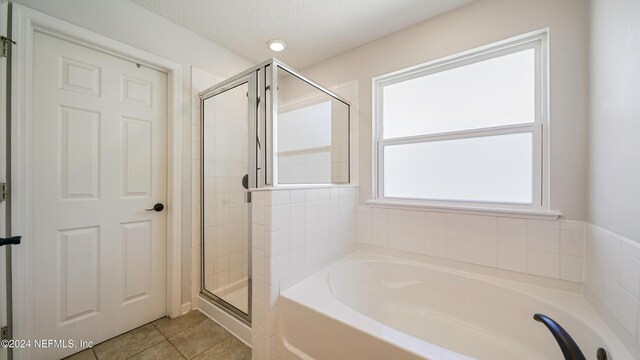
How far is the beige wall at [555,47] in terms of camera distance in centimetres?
123

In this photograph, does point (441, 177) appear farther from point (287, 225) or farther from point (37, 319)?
point (37, 319)

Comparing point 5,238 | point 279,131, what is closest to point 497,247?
point 279,131

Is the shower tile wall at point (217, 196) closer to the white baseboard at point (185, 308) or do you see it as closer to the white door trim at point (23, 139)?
the white baseboard at point (185, 308)

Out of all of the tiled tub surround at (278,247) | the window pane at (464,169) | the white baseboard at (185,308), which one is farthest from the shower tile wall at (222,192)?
the window pane at (464,169)

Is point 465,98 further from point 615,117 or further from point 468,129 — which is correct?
point 615,117

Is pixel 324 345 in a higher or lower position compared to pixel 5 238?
lower

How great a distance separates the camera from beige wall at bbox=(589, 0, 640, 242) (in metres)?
0.85

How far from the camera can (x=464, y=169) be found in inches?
64.1

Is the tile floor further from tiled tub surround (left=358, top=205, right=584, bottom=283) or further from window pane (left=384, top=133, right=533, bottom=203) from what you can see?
window pane (left=384, top=133, right=533, bottom=203)

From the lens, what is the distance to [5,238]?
1.07 meters

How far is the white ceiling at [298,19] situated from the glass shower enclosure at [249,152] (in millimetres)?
501

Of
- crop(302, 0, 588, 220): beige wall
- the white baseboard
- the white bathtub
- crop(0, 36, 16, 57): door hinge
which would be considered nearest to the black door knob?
the white baseboard

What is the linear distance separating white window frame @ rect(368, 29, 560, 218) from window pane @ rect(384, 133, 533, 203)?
34 millimetres

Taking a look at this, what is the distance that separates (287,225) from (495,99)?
1701 mm
